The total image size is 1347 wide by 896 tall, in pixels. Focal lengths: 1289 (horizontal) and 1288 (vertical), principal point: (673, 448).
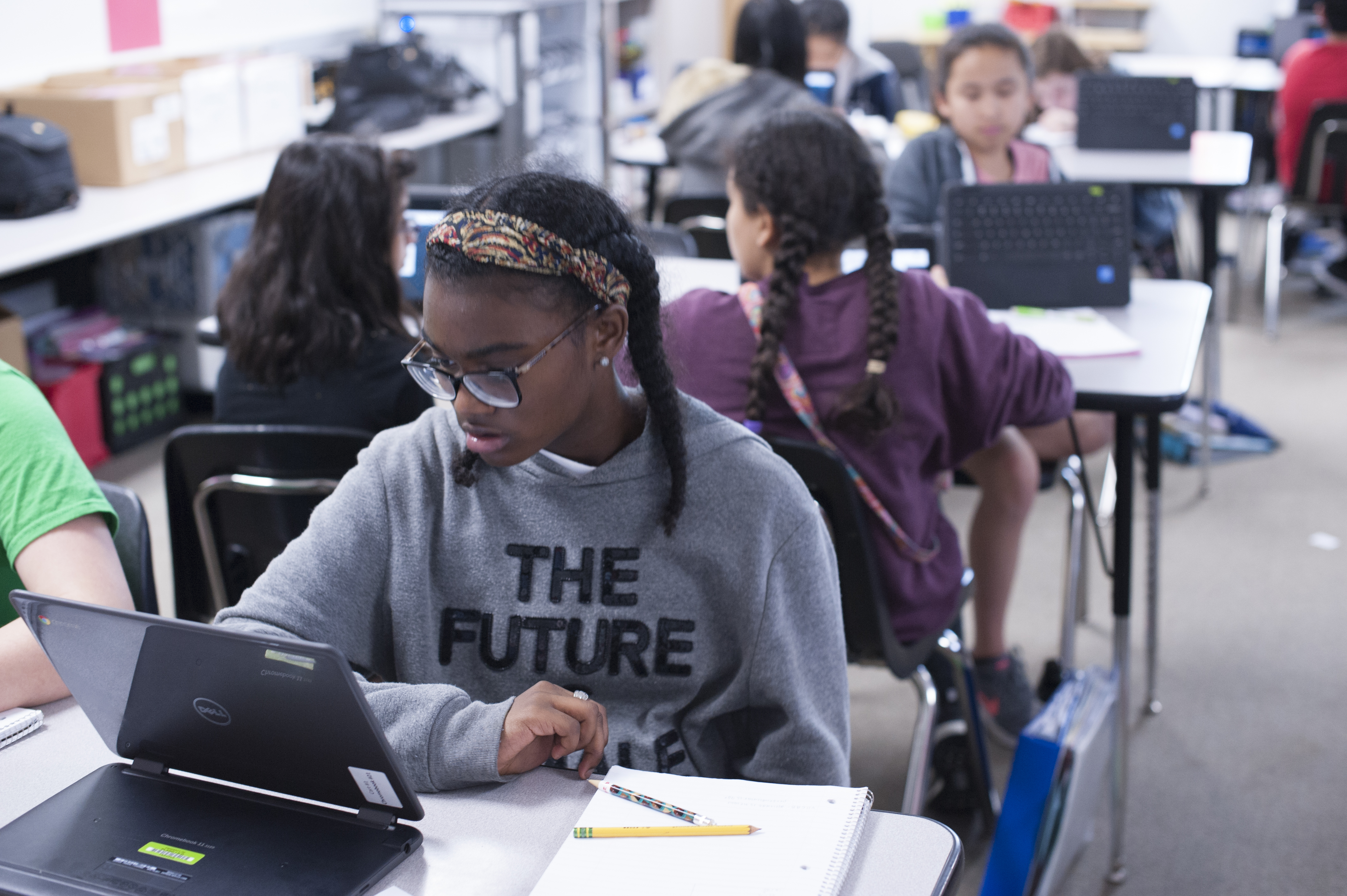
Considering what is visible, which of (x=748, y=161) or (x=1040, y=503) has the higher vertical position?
(x=748, y=161)

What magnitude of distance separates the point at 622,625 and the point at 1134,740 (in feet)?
4.93

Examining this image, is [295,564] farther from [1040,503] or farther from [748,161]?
[1040,503]

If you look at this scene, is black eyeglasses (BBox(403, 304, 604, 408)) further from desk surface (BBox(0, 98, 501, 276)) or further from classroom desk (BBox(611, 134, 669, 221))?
classroom desk (BBox(611, 134, 669, 221))

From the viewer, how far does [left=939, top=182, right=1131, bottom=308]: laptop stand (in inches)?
86.7

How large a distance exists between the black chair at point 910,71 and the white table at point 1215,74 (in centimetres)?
91

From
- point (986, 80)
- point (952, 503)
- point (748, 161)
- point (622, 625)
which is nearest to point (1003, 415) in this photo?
point (748, 161)

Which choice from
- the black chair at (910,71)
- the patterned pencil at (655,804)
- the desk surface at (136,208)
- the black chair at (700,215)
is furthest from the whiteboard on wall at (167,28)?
the patterned pencil at (655,804)

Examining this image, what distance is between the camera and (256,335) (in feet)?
6.02

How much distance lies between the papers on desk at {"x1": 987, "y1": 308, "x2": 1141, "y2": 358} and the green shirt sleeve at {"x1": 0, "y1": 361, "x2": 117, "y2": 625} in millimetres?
1261

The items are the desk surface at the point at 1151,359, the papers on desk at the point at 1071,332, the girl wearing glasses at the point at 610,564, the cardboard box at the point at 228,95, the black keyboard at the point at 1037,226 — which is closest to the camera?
the girl wearing glasses at the point at 610,564

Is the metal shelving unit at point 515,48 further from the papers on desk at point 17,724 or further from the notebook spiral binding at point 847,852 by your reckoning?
the notebook spiral binding at point 847,852

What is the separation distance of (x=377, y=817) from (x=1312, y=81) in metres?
4.83

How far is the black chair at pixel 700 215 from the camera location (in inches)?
116

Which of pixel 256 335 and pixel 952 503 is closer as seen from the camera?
pixel 256 335
